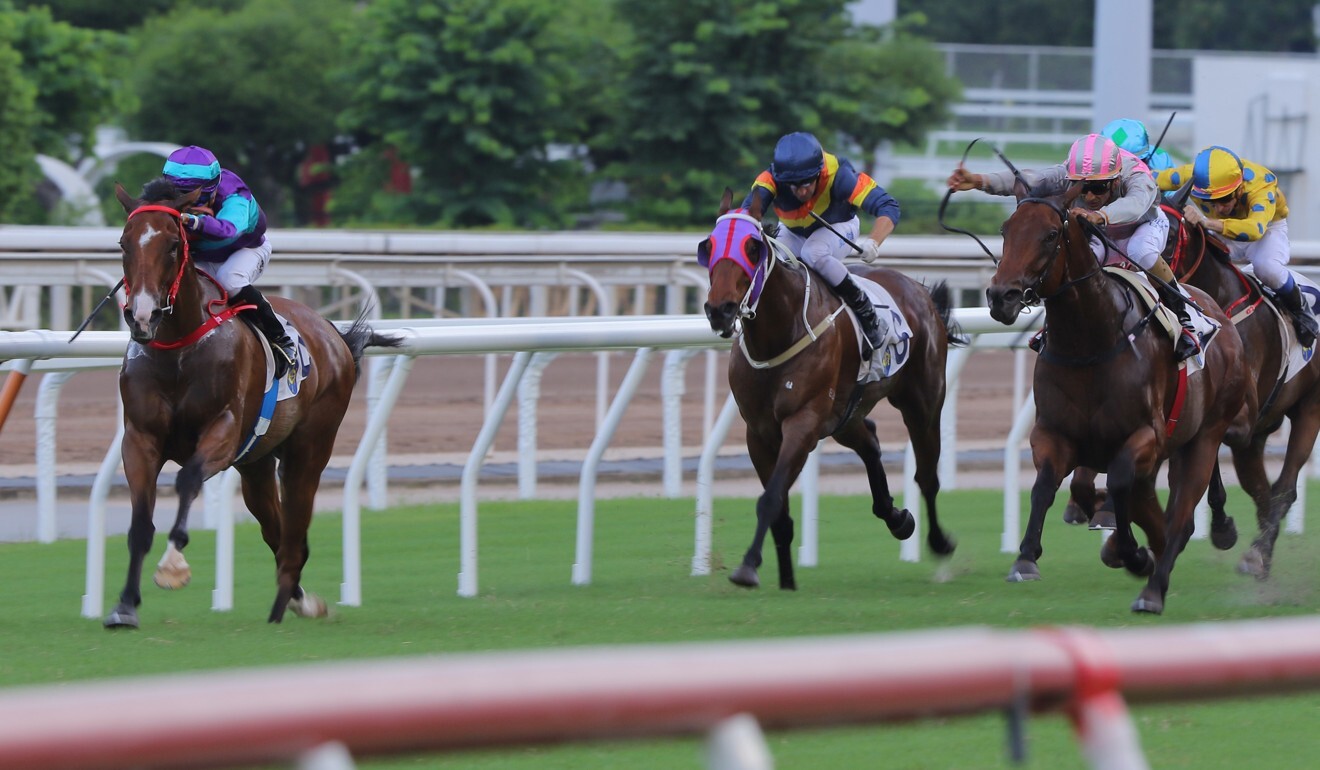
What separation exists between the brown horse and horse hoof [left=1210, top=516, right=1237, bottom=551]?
0.93 metres

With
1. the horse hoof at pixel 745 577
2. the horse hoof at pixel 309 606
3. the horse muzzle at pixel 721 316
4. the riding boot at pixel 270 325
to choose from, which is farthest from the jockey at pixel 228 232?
the horse hoof at pixel 745 577

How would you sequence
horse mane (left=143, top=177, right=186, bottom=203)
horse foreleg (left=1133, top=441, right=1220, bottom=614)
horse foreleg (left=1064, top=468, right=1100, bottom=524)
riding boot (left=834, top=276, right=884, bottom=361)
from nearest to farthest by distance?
horse mane (left=143, top=177, right=186, bottom=203) < horse foreleg (left=1133, top=441, right=1220, bottom=614) < horse foreleg (left=1064, top=468, right=1100, bottom=524) < riding boot (left=834, top=276, right=884, bottom=361)

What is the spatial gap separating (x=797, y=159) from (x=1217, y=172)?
72.6 inches

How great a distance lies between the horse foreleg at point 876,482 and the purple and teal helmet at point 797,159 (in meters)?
1.04

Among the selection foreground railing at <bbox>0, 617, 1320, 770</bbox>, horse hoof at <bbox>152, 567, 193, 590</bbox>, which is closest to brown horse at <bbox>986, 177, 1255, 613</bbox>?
horse hoof at <bbox>152, 567, 193, 590</bbox>

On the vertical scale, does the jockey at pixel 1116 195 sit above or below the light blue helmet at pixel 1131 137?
below

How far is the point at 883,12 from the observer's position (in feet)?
108

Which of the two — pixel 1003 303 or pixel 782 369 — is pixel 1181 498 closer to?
pixel 1003 303

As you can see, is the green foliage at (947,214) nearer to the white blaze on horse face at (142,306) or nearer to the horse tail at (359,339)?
the horse tail at (359,339)

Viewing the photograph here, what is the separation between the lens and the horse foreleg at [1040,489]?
5879 mm

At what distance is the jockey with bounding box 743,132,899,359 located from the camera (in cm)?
668

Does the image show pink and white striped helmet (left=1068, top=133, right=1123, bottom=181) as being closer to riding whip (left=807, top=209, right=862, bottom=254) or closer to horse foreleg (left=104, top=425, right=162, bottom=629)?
riding whip (left=807, top=209, right=862, bottom=254)

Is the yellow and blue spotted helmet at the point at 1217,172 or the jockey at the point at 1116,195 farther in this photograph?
the yellow and blue spotted helmet at the point at 1217,172

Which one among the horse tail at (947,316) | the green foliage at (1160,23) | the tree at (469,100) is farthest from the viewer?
the green foliage at (1160,23)
